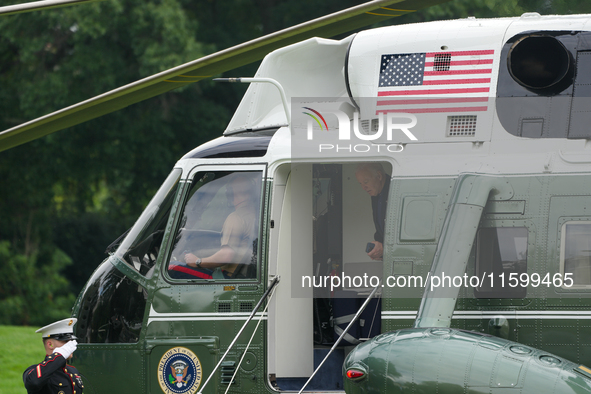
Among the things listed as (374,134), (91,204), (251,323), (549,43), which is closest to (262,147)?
(374,134)

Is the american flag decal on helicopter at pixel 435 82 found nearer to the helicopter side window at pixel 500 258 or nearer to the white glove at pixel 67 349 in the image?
the helicopter side window at pixel 500 258

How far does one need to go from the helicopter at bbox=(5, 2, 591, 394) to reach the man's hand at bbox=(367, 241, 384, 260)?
196mm

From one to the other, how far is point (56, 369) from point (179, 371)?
0.91 metres

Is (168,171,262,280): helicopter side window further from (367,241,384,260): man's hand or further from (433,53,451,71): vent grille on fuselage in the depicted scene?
(433,53,451,71): vent grille on fuselage

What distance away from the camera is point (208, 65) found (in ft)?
15.7

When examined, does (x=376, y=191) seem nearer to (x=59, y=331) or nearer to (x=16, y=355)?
(x=59, y=331)

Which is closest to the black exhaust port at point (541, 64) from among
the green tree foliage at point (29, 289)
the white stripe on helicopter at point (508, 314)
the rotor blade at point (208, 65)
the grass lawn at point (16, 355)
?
the rotor blade at point (208, 65)

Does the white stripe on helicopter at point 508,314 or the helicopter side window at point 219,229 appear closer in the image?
the white stripe on helicopter at point 508,314

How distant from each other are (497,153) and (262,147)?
5.88ft

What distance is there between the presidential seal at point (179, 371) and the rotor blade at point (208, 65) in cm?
190

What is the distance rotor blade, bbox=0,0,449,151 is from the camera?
15.0 feet

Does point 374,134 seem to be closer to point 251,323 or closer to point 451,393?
point 251,323

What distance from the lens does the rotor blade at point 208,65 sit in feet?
15.0

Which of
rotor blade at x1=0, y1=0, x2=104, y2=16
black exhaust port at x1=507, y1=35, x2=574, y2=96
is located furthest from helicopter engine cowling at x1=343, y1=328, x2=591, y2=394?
rotor blade at x1=0, y1=0, x2=104, y2=16
